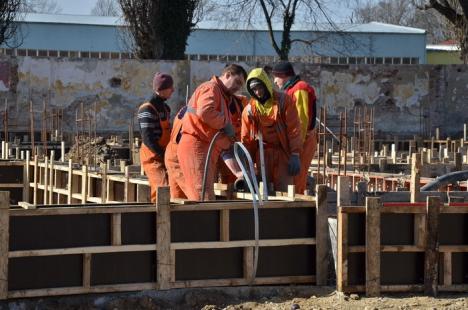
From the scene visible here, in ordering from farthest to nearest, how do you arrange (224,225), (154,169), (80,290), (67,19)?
(67,19), (154,169), (224,225), (80,290)

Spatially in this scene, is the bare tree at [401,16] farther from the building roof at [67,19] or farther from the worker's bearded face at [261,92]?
the worker's bearded face at [261,92]

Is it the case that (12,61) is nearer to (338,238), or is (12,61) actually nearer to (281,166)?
(281,166)

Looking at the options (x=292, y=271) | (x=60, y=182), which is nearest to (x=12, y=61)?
(x=60, y=182)

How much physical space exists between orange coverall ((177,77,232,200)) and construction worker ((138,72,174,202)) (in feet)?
3.36

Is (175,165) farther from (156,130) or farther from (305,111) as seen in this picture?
Result: (305,111)

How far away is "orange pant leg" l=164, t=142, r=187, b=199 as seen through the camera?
1162 cm

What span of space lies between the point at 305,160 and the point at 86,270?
3.50 metres

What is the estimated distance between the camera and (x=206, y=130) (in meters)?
11.3

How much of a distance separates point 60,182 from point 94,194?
173cm

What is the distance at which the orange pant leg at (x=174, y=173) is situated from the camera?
38.1ft

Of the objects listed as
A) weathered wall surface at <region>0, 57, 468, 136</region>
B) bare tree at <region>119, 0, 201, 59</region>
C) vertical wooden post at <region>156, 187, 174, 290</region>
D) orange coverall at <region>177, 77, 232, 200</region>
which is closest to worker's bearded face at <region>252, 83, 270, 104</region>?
orange coverall at <region>177, 77, 232, 200</region>

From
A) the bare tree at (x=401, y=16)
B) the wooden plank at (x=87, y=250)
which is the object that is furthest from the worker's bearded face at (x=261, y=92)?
the bare tree at (x=401, y=16)

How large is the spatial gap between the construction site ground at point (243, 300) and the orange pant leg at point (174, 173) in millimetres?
1910

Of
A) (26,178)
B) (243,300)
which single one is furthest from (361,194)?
(26,178)
